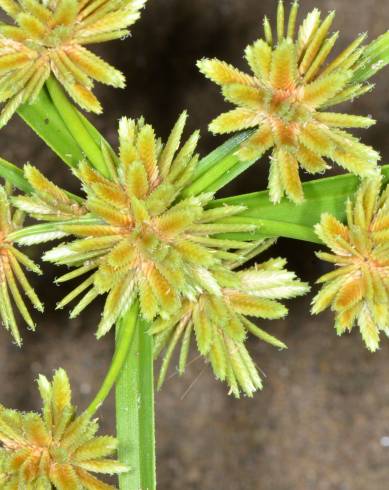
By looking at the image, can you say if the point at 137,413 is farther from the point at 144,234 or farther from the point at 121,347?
the point at 144,234

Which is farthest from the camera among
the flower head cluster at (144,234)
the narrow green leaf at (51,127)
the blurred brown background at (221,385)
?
the blurred brown background at (221,385)

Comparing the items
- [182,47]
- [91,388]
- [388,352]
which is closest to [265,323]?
[388,352]

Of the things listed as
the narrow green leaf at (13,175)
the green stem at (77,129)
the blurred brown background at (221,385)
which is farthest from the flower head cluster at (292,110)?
the blurred brown background at (221,385)

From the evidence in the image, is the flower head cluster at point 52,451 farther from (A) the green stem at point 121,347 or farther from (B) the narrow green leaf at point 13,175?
(B) the narrow green leaf at point 13,175

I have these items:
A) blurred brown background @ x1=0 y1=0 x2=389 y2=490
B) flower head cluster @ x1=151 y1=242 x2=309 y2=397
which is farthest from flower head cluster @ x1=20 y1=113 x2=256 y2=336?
blurred brown background @ x1=0 y1=0 x2=389 y2=490

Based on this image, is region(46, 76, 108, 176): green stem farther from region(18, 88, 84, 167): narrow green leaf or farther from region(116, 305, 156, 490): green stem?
region(116, 305, 156, 490): green stem
